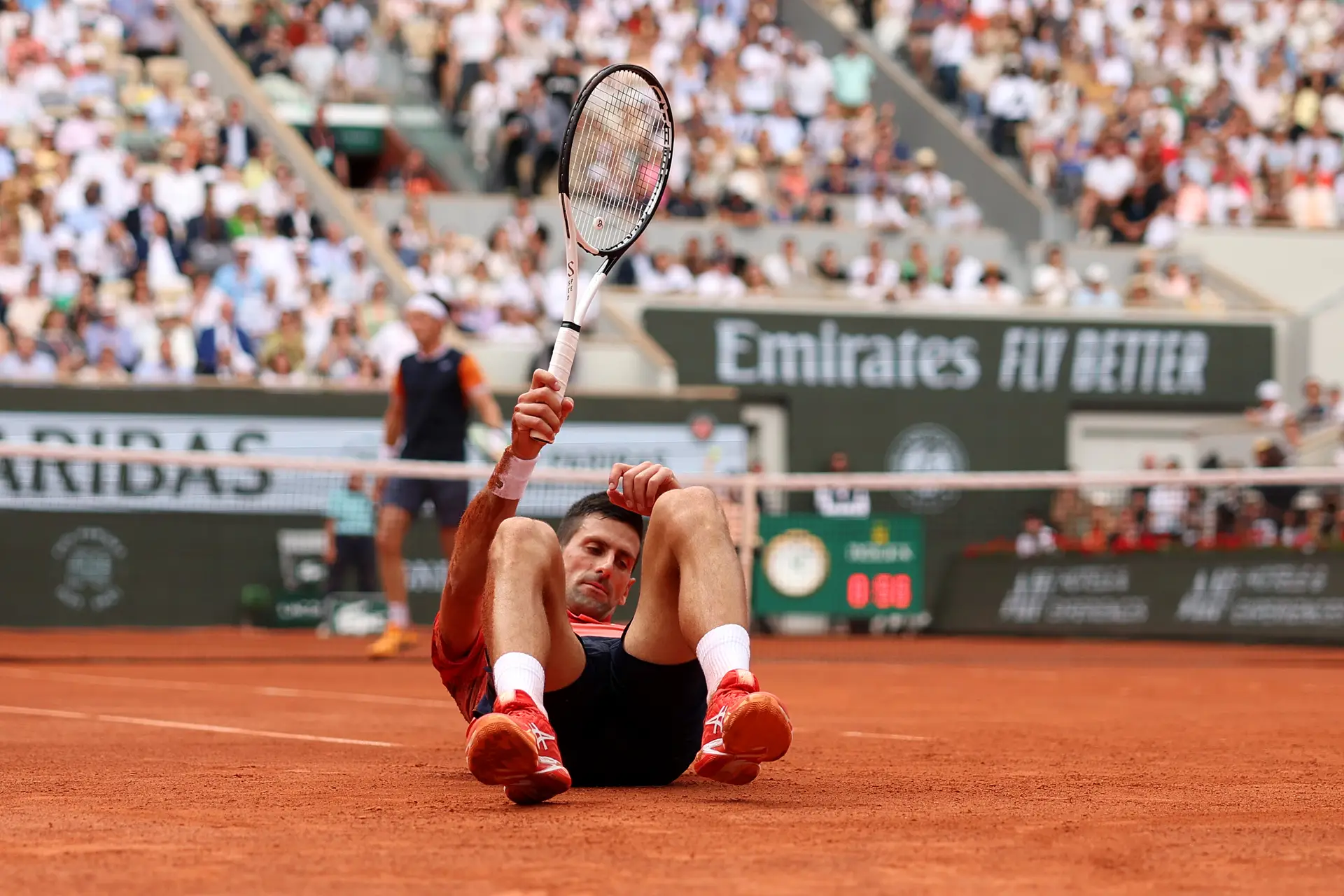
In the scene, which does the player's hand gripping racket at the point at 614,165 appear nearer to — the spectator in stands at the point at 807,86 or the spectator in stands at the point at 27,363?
the spectator in stands at the point at 27,363

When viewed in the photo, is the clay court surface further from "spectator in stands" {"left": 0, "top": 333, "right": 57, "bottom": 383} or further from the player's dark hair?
"spectator in stands" {"left": 0, "top": 333, "right": 57, "bottom": 383}

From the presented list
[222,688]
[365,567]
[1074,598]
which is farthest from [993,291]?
[222,688]

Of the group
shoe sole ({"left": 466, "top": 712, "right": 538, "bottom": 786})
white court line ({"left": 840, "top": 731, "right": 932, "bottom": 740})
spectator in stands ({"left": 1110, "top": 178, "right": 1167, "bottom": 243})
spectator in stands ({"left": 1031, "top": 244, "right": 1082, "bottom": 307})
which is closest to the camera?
shoe sole ({"left": 466, "top": 712, "right": 538, "bottom": 786})

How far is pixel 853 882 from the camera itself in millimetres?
3336

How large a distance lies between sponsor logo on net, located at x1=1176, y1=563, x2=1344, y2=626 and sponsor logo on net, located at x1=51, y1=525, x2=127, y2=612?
30.1ft

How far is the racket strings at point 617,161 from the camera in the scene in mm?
5598

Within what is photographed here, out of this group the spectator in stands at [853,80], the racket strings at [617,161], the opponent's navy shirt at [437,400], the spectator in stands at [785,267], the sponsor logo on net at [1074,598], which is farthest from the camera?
the spectator in stands at [853,80]

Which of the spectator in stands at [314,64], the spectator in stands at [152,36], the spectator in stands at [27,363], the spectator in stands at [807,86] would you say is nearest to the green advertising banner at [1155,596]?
the spectator in stands at [807,86]

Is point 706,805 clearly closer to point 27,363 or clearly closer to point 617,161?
point 617,161

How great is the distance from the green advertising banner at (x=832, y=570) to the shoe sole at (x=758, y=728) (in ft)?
39.2

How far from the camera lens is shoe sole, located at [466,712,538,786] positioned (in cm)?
410

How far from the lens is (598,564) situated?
5.00 metres

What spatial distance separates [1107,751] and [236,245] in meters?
13.9

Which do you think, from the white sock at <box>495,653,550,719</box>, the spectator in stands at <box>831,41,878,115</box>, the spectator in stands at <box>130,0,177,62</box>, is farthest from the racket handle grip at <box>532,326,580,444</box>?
the spectator in stands at <box>831,41,878,115</box>
